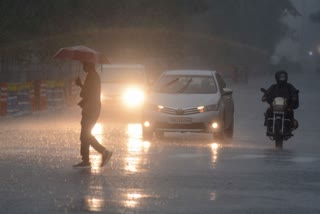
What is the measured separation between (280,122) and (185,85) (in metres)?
3.53

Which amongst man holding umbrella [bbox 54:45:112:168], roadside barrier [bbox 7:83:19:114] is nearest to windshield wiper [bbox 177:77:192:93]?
man holding umbrella [bbox 54:45:112:168]

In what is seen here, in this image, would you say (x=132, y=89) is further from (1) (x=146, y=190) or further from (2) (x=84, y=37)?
(1) (x=146, y=190)

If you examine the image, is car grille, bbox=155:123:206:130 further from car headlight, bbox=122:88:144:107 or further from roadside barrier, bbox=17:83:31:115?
roadside barrier, bbox=17:83:31:115

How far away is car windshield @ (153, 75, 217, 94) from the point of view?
2145 centimetres

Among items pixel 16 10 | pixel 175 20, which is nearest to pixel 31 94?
pixel 16 10

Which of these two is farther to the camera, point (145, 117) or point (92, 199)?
point (145, 117)

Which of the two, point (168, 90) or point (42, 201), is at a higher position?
point (168, 90)

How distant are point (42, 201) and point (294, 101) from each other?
9269mm

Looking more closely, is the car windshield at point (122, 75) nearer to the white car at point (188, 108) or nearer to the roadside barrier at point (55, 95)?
the roadside barrier at point (55, 95)

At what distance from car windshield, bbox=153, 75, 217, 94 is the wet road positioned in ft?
3.68

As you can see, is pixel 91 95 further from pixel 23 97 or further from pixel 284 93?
pixel 23 97

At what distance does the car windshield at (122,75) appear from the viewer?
33.4m

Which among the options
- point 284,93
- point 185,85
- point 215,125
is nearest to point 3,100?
point 185,85

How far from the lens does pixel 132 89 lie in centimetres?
3275
